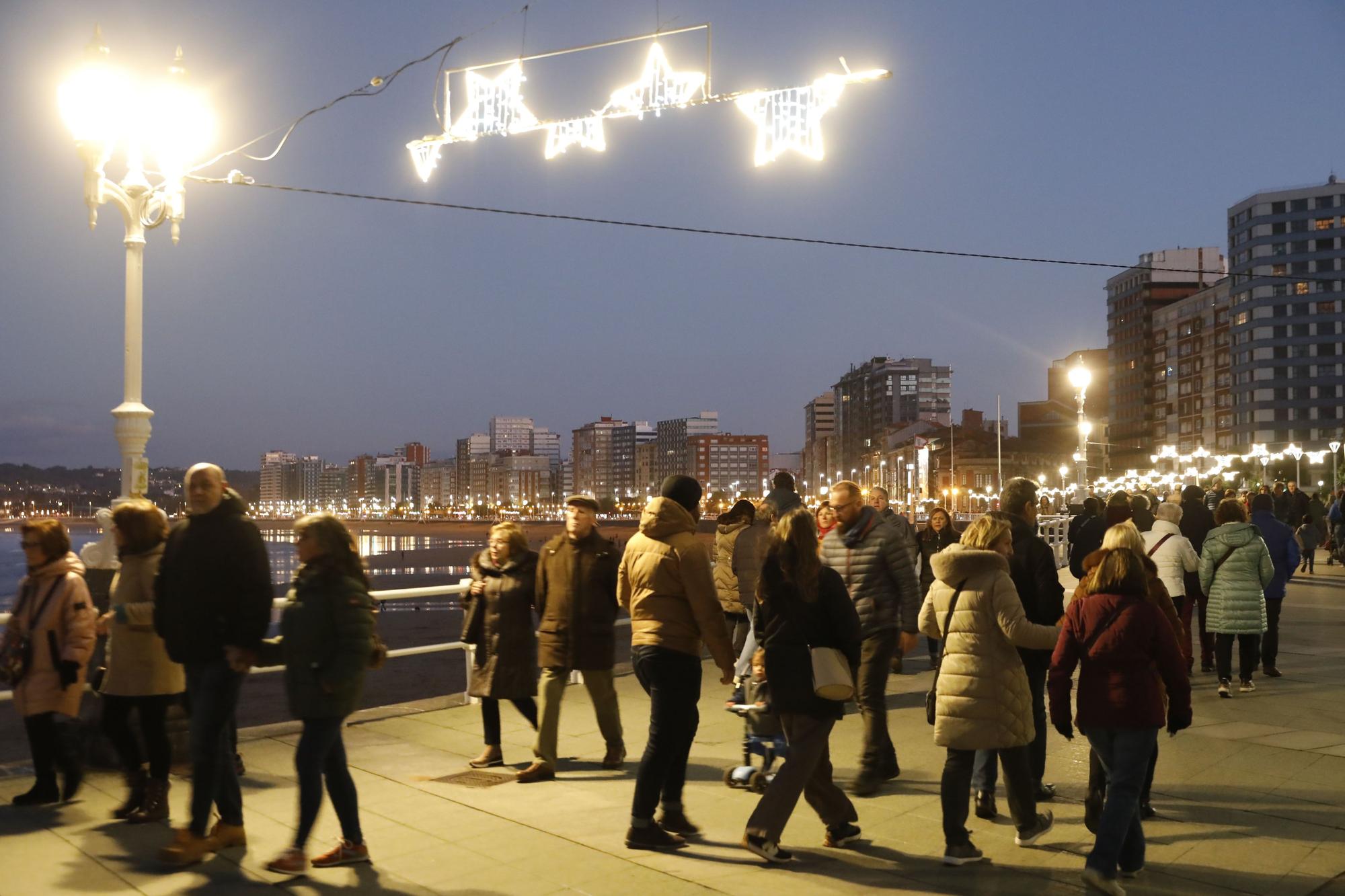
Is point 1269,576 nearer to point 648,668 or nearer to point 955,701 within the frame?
point 955,701

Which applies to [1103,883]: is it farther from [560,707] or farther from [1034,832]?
[560,707]

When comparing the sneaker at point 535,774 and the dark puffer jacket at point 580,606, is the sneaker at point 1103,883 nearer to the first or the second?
the dark puffer jacket at point 580,606

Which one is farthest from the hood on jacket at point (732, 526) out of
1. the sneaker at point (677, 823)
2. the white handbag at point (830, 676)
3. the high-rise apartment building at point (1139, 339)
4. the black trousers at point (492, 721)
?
the high-rise apartment building at point (1139, 339)

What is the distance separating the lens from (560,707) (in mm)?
6863

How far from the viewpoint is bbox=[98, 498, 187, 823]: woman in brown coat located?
18.3 feet

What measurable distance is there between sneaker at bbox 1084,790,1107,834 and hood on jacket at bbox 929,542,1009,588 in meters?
1.28

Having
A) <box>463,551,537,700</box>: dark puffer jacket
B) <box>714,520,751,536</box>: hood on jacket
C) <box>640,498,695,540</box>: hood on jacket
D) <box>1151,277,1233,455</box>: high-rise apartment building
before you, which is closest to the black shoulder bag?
<box>640,498,695,540</box>: hood on jacket

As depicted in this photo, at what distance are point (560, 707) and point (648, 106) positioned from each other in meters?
5.23

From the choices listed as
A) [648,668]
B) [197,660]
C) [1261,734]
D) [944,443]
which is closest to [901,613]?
[648,668]

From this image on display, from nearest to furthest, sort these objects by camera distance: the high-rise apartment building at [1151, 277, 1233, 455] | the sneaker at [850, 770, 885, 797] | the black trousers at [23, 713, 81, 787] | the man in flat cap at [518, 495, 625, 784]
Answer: the black trousers at [23, 713, 81, 787]
the sneaker at [850, 770, 885, 797]
the man in flat cap at [518, 495, 625, 784]
the high-rise apartment building at [1151, 277, 1233, 455]

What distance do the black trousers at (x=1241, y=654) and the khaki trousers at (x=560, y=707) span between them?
17.6 feet

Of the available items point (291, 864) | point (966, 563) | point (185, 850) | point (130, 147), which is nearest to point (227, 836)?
point (185, 850)

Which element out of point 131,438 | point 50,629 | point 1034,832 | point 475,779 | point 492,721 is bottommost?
point 475,779

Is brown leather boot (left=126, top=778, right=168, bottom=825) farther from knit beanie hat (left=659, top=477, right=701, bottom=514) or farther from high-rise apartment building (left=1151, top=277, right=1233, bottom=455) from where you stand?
high-rise apartment building (left=1151, top=277, right=1233, bottom=455)
